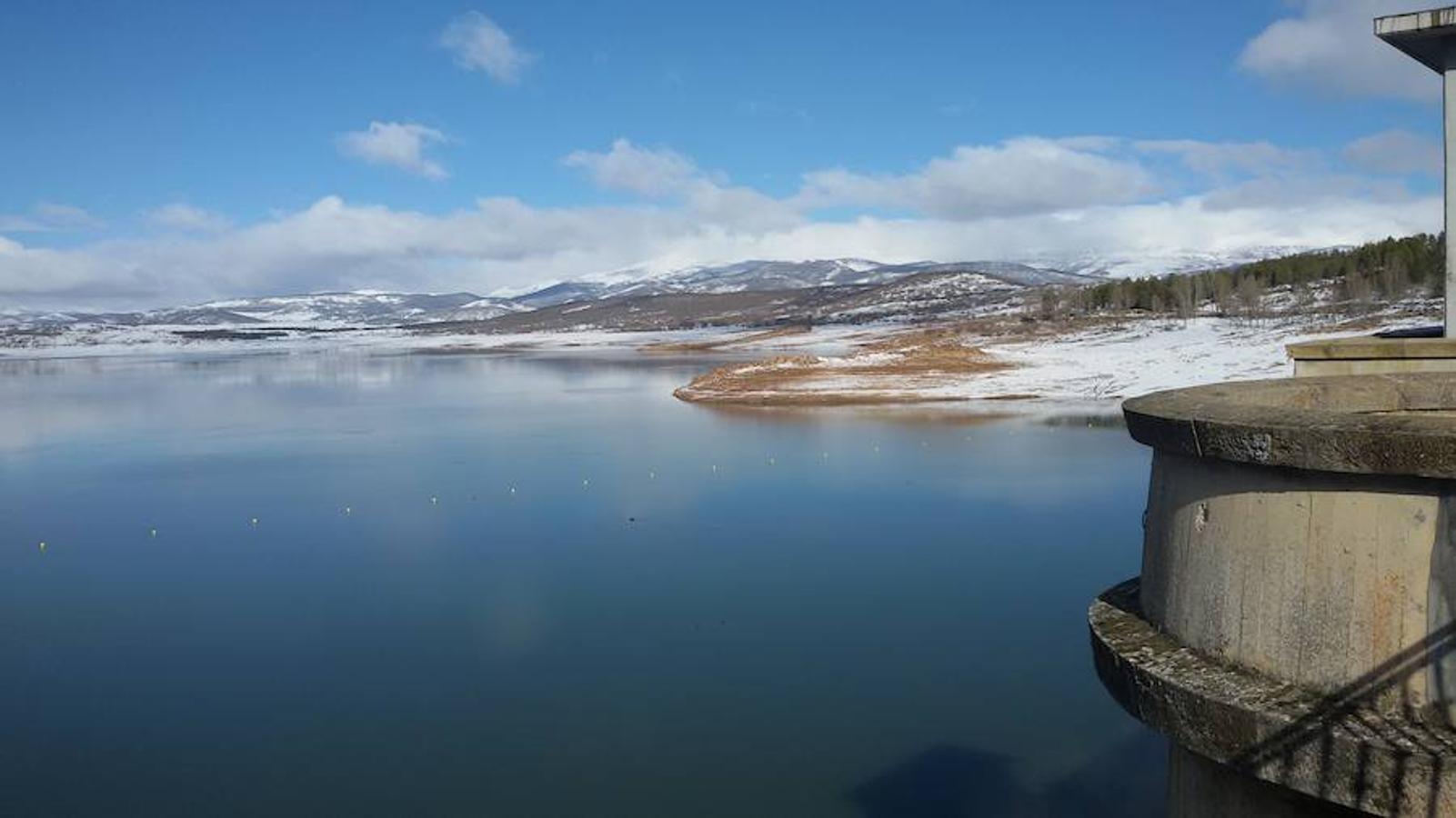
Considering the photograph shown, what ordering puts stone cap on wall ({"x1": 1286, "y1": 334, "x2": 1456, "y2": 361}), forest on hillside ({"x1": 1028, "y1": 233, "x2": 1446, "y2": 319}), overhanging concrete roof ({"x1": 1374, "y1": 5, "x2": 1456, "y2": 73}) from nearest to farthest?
stone cap on wall ({"x1": 1286, "y1": 334, "x2": 1456, "y2": 361}) → overhanging concrete roof ({"x1": 1374, "y1": 5, "x2": 1456, "y2": 73}) → forest on hillside ({"x1": 1028, "y1": 233, "x2": 1446, "y2": 319})

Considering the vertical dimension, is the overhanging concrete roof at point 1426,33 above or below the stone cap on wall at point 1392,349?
above

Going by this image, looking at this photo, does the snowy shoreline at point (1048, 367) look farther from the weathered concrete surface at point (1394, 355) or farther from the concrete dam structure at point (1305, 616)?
the concrete dam structure at point (1305, 616)

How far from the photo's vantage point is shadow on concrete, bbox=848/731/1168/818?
328 inches

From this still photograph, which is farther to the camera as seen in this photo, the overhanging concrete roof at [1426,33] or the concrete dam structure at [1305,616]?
the overhanging concrete roof at [1426,33]

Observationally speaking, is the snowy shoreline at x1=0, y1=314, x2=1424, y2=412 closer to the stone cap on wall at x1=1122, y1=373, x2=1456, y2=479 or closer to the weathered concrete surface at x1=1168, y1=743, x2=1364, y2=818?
the stone cap on wall at x1=1122, y1=373, x2=1456, y2=479

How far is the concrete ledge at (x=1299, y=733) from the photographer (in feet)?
11.2

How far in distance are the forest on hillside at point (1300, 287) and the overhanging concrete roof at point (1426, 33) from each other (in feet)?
189

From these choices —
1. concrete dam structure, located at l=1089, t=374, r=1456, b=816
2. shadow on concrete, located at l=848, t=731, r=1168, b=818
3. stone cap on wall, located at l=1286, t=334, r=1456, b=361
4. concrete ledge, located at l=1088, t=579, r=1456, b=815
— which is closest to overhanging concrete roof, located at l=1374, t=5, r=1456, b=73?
stone cap on wall, located at l=1286, t=334, r=1456, b=361

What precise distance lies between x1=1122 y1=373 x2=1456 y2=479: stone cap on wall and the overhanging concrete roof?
2670mm

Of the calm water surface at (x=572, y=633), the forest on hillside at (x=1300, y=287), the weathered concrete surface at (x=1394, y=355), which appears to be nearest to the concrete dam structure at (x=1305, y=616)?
the weathered concrete surface at (x=1394, y=355)

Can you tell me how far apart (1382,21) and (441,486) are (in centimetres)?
1887

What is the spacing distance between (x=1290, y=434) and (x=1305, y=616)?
616 millimetres

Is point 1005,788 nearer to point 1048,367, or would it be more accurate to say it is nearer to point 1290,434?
point 1290,434

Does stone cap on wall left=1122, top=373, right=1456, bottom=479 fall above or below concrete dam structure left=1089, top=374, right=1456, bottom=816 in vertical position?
above
